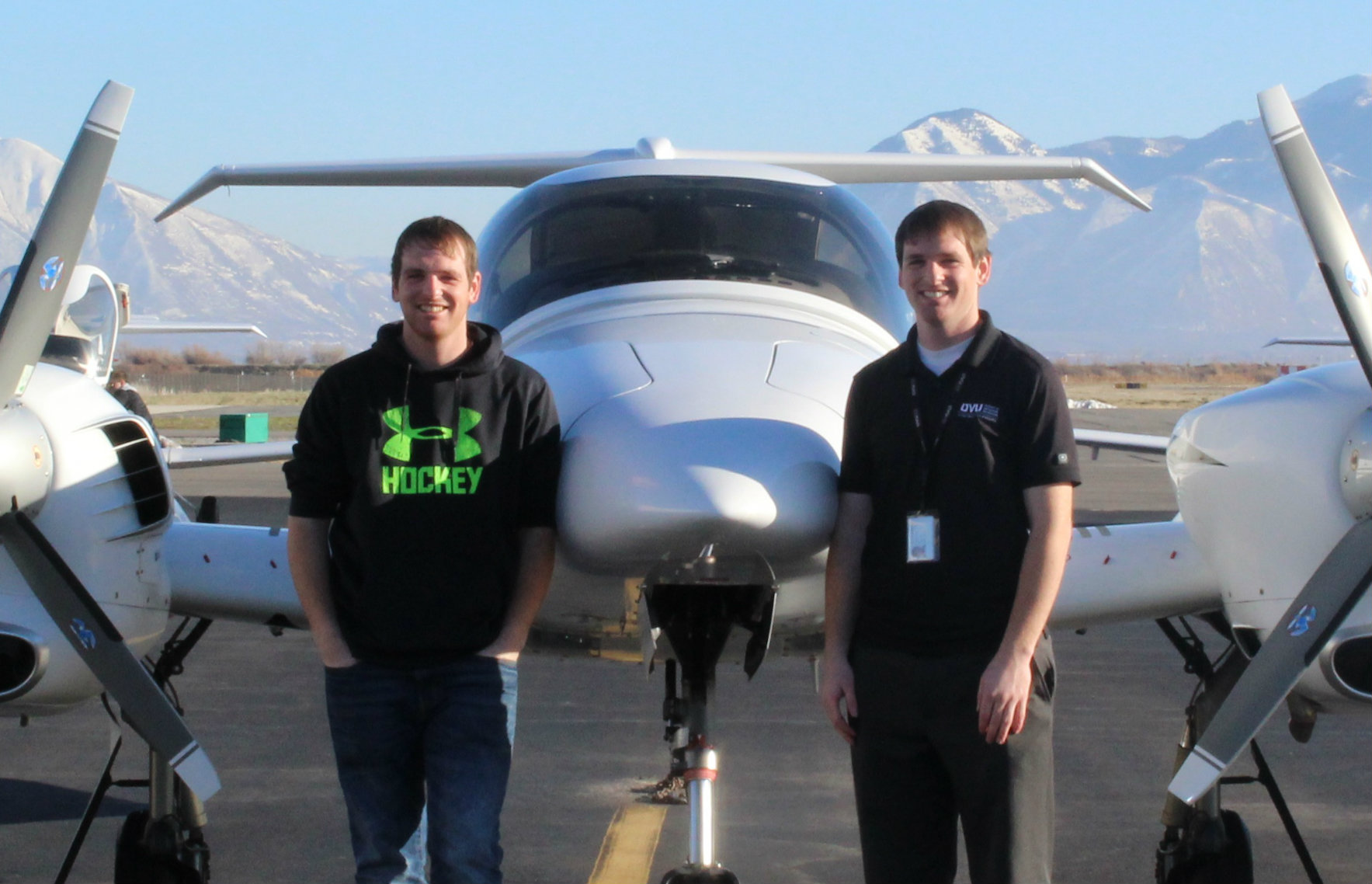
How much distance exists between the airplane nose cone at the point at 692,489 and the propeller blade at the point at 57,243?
1687 mm

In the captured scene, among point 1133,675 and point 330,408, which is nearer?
point 330,408

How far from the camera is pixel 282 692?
8.96 metres

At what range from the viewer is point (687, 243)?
4523 mm

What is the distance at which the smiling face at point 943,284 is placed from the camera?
3.08 m

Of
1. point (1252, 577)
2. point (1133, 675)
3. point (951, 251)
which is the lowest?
point (1133, 675)

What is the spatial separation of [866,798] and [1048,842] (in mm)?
399

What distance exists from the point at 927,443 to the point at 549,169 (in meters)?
4.10

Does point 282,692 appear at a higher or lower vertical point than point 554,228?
lower

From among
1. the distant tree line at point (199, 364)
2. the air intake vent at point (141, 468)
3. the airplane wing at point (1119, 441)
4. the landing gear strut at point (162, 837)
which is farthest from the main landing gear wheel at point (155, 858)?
the distant tree line at point (199, 364)

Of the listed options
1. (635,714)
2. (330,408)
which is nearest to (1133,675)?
(635,714)

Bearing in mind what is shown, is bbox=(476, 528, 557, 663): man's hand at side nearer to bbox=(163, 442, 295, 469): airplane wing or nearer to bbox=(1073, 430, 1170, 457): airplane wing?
bbox=(163, 442, 295, 469): airplane wing

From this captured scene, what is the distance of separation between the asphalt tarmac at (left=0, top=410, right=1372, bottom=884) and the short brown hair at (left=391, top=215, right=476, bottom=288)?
277cm

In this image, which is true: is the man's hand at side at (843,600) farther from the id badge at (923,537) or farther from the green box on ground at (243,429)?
the green box on ground at (243,429)

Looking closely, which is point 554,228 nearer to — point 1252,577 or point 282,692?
point 1252,577
